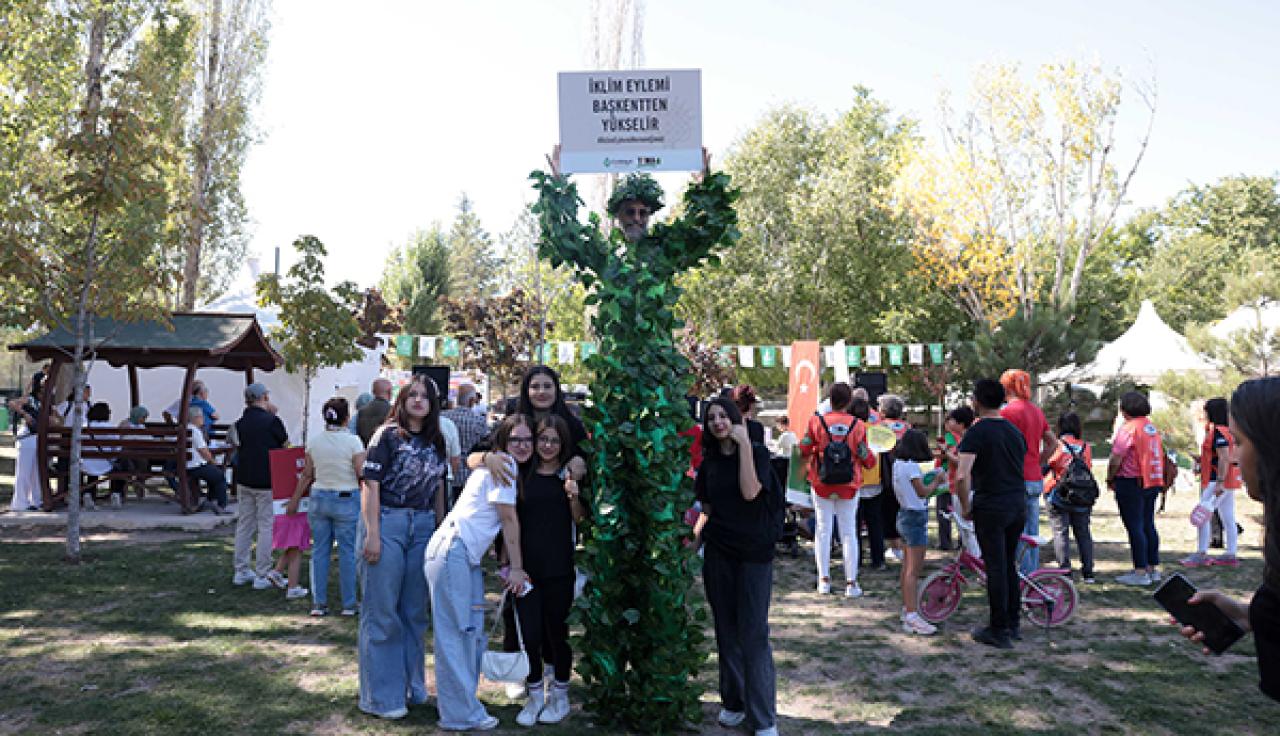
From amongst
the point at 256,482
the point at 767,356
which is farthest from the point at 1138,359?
the point at 256,482

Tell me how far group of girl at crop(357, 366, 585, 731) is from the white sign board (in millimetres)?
1246

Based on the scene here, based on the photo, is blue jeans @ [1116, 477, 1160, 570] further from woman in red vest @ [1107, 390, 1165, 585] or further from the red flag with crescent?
the red flag with crescent

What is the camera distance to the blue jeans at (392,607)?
15.4 ft

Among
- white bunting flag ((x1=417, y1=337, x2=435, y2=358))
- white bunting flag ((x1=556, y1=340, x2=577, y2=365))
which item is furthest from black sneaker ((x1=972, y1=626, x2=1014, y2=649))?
white bunting flag ((x1=417, y1=337, x2=435, y2=358))

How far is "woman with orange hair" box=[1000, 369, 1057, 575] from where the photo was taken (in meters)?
7.27

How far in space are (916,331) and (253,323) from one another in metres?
24.4

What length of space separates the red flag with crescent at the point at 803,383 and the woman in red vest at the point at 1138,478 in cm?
559

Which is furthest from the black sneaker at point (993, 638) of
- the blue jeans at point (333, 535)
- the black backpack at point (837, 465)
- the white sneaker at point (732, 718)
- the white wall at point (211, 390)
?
the white wall at point (211, 390)

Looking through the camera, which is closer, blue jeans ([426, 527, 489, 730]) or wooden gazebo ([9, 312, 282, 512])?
blue jeans ([426, 527, 489, 730])

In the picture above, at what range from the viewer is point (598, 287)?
4707 mm

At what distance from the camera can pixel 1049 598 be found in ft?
21.9

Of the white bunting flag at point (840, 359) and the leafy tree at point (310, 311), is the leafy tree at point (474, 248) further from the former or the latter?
the leafy tree at point (310, 311)

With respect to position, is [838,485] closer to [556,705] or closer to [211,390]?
[556,705]

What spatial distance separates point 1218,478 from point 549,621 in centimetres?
749
